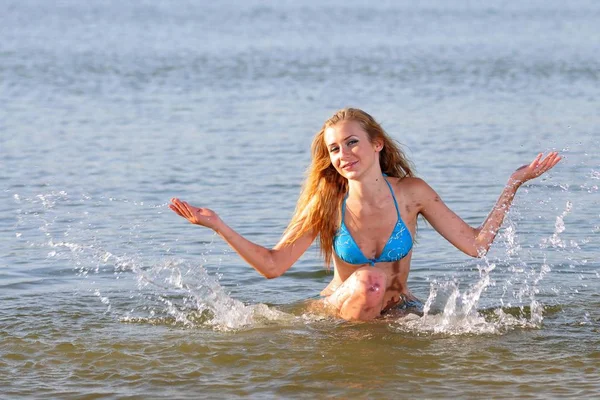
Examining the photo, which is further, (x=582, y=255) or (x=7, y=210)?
(x=7, y=210)

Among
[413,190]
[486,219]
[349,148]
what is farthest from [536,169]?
[349,148]

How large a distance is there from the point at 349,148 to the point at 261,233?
3284 millimetres

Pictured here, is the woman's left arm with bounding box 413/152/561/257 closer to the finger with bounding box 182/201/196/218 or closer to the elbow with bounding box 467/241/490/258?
the elbow with bounding box 467/241/490/258

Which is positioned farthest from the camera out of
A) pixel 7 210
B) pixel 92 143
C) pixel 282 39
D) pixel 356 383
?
pixel 282 39

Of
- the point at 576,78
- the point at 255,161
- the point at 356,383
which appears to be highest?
the point at 576,78

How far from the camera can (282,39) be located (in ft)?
112

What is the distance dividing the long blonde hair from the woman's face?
45mm

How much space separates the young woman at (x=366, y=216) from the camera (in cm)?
666

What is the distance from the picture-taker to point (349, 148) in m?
6.64

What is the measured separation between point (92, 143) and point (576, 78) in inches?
417

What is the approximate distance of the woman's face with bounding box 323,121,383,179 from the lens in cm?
664

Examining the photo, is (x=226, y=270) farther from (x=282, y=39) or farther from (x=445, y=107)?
(x=282, y=39)

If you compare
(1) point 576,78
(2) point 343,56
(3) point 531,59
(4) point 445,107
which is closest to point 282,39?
(2) point 343,56

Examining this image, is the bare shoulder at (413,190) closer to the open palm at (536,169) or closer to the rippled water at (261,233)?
the open palm at (536,169)
